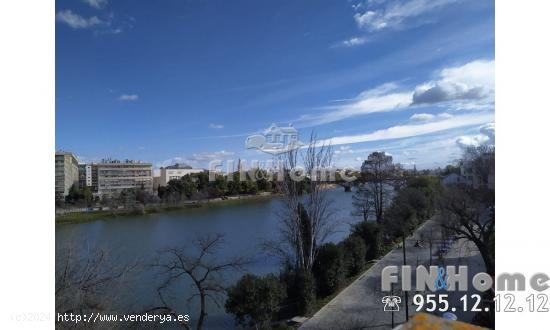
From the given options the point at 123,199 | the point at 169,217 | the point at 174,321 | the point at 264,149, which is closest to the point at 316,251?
the point at 264,149

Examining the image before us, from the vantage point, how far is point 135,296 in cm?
486

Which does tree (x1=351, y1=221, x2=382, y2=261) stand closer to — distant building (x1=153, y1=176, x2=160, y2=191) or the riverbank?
the riverbank

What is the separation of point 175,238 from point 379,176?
644 cm

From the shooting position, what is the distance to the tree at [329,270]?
538 centimetres

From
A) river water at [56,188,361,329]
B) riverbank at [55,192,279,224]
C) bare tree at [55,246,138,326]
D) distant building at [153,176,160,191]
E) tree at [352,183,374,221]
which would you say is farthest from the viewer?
distant building at [153,176,160,191]

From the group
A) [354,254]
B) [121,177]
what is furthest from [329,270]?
[121,177]

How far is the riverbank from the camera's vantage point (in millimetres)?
Result: 10543

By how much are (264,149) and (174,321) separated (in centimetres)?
319

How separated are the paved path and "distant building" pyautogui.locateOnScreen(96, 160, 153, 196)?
9.54 metres

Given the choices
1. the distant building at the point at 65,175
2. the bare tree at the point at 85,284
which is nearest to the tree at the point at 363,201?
the bare tree at the point at 85,284

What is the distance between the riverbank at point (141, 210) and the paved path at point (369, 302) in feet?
12.9

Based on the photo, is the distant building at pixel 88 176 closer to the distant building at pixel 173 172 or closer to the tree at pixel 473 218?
the distant building at pixel 173 172

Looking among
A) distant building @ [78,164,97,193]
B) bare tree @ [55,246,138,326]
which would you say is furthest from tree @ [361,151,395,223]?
distant building @ [78,164,97,193]
